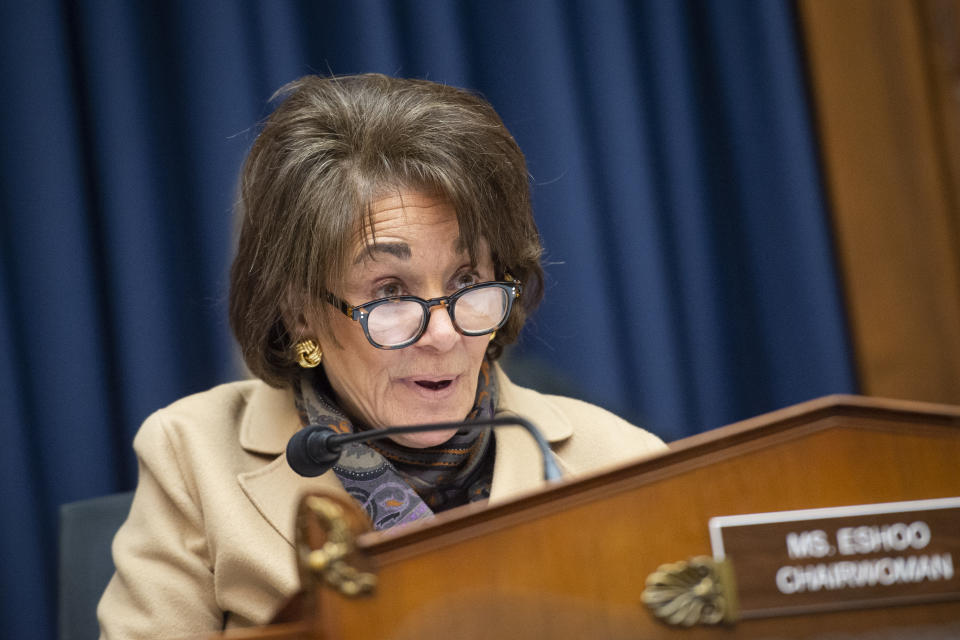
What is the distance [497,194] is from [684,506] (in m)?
0.74

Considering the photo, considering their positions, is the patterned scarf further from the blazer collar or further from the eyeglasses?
the eyeglasses

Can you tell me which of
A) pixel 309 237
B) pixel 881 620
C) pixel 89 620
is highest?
pixel 309 237

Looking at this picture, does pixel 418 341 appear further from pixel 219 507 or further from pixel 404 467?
pixel 219 507

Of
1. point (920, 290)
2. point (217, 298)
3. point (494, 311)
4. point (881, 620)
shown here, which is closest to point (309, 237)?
point (494, 311)

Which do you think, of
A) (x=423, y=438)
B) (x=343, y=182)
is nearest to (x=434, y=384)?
(x=423, y=438)

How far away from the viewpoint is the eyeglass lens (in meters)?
1.26

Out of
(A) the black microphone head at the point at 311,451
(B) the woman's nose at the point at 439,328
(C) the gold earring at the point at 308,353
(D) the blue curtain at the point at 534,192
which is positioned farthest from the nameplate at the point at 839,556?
(D) the blue curtain at the point at 534,192

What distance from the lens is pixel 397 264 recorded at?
1.27 meters

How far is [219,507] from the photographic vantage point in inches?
50.2

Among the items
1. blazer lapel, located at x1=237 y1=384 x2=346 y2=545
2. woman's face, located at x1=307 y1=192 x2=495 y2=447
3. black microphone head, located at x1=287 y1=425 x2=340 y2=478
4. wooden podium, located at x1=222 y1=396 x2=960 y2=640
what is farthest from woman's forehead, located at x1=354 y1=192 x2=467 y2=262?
wooden podium, located at x1=222 y1=396 x2=960 y2=640

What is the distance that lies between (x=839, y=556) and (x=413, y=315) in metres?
0.69

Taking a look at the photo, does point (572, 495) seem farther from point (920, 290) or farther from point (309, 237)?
point (920, 290)

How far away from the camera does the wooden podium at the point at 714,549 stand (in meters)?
0.65

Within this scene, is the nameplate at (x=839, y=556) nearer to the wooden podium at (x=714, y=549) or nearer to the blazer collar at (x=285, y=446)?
the wooden podium at (x=714, y=549)
